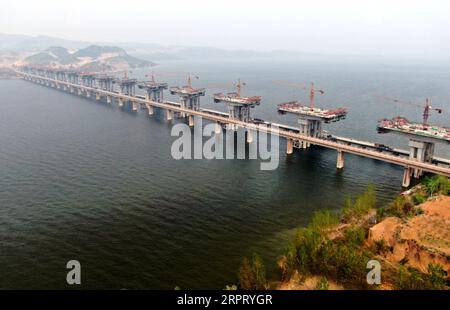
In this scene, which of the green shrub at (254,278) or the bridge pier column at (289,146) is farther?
the bridge pier column at (289,146)

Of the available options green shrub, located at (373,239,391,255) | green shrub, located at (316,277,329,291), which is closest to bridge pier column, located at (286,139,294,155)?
green shrub, located at (373,239,391,255)

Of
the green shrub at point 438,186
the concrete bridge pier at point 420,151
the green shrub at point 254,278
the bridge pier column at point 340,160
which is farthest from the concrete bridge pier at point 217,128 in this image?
the green shrub at point 254,278

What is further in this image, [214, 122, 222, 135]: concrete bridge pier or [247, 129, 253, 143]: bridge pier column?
[214, 122, 222, 135]: concrete bridge pier

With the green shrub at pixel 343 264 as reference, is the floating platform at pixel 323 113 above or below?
above

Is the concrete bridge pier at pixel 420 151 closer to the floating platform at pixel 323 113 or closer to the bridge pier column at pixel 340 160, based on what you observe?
the bridge pier column at pixel 340 160

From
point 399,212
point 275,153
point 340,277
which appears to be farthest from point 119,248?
point 275,153

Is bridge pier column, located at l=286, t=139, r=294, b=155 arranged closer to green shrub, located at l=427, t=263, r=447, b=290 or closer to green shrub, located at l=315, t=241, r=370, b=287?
green shrub, located at l=315, t=241, r=370, b=287

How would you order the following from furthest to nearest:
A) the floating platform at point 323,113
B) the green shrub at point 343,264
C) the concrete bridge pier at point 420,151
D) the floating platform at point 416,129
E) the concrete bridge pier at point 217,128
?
1. the concrete bridge pier at point 217,128
2. the floating platform at point 323,113
3. the concrete bridge pier at point 420,151
4. the floating platform at point 416,129
5. the green shrub at point 343,264

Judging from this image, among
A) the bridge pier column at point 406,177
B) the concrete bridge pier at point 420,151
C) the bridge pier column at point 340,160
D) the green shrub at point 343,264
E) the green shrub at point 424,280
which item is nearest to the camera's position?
the green shrub at point 424,280

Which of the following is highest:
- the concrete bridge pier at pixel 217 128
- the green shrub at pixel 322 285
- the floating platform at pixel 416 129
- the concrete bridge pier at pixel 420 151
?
the floating platform at pixel 416 129
